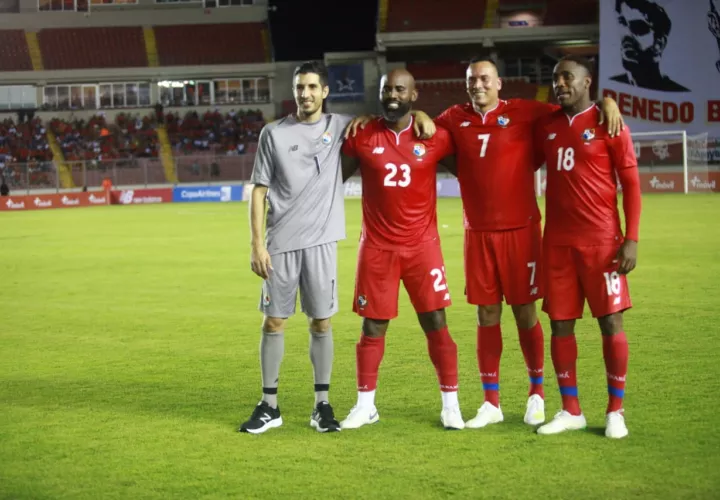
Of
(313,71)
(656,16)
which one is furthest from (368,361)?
(656,16)

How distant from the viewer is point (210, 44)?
169 ft

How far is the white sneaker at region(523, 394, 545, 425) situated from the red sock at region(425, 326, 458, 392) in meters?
0.49

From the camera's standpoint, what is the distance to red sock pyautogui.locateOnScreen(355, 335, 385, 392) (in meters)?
6.27

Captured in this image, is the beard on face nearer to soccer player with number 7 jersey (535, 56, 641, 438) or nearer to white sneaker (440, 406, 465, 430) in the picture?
soccer player with number 7 jersey (535, 56, 641, 438)

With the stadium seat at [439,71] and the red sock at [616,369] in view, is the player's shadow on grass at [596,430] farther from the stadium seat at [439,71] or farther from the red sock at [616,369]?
the stadium seat at [439,71]

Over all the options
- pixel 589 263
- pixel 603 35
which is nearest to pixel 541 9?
pixel 603 35

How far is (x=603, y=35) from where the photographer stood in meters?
39.5

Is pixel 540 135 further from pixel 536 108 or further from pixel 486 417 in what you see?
pixel 486 417

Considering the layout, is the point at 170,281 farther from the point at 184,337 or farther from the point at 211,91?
the point at 211,91

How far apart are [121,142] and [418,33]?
14905mm

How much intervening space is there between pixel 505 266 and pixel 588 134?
37.8 inches

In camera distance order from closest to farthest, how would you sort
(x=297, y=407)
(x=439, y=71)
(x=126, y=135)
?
(x=297, y=407) < (x=126, y=135) < (x=439, y=71)

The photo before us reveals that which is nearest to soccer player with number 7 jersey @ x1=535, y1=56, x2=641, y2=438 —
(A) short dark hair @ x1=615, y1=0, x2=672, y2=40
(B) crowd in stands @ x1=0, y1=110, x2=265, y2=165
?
(A) short dark hair @ x1=615, y1=0, x2=672, y2=40

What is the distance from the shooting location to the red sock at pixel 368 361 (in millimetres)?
6270
